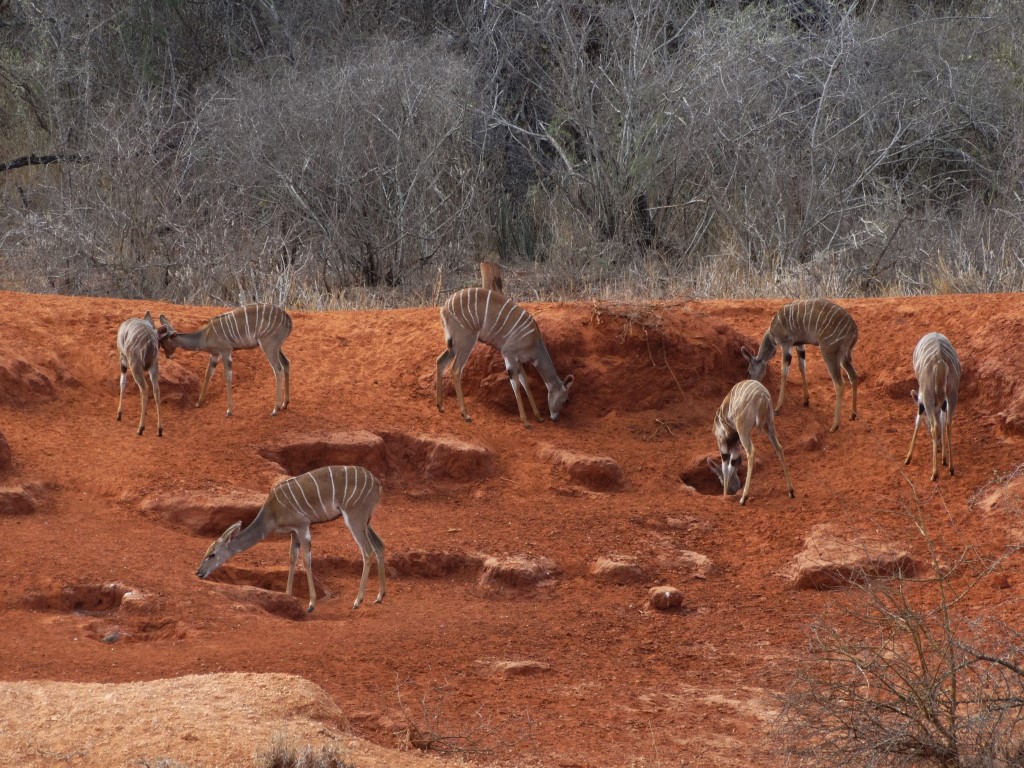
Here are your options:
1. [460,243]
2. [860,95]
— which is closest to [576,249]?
[460,243]

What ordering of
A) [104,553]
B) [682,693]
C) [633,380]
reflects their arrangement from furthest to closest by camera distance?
[633,380], [104,553], [682,693]

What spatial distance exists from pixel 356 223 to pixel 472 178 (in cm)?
320

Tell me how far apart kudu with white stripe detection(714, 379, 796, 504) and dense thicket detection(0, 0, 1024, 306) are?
424 cm

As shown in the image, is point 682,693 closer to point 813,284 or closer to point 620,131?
point 813,284

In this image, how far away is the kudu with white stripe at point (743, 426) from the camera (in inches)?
423

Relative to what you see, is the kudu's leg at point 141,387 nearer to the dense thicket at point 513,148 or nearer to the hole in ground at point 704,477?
the hole in ground at point 704,477

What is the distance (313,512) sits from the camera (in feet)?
28.9

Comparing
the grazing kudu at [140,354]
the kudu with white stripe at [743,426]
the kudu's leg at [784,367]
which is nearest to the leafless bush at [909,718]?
the kudu with white stripe at [743,426]

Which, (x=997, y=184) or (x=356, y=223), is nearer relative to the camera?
(x=356, y=223)

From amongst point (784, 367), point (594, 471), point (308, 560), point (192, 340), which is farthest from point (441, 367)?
point (308, 560)

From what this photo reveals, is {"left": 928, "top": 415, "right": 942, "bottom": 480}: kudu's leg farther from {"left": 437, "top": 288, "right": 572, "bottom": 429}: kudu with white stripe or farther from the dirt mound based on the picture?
the dirt mound

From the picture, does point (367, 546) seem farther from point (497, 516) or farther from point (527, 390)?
point (527, 390)

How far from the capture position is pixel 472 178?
786 inches

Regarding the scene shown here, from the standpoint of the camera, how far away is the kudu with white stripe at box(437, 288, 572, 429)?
1187 centimetres
